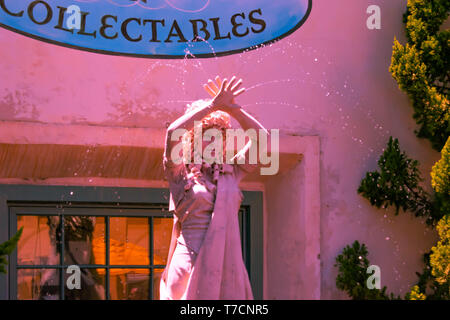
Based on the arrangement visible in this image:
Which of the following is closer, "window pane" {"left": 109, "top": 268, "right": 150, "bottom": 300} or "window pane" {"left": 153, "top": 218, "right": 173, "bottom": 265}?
"window pane" {"left": 109, "top": 268, "right": 150, "bottom": 300}

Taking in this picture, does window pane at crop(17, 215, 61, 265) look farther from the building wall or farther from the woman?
the woman

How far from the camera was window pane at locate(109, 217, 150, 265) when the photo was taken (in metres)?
8.17

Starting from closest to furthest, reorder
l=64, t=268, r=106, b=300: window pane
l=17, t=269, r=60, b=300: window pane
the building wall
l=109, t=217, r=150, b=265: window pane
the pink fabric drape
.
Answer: the pink fabric drape → the building wall → l=17, t=269, r=60, b=300: window pane → l=64, t=268, r=106, b=300: window pane → l=109, t=217, r=150, b=265: window pane

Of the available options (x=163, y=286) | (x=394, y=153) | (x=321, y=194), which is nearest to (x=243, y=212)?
(x=321, y=194)

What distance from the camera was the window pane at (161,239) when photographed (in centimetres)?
827

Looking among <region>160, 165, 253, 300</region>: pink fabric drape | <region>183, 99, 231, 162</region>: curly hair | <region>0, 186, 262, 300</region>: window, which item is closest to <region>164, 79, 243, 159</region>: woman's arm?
<region>183, 99, 231, 162</region>: curly hair

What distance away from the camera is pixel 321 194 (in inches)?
322

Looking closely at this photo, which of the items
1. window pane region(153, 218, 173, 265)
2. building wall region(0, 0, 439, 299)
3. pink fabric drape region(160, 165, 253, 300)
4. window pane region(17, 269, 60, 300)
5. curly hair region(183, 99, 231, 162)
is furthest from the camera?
window pane region(153, 218, 173, 265)

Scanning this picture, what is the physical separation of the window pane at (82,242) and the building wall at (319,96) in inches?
35.0

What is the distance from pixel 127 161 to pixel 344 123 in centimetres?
174

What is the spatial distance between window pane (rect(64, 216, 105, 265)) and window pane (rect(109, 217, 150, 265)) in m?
0.10

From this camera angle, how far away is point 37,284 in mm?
7988

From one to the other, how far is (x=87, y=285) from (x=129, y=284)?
331 mm

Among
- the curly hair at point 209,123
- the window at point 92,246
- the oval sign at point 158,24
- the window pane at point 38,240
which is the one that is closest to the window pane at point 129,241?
the window at point 92,246
